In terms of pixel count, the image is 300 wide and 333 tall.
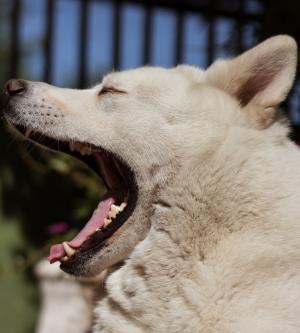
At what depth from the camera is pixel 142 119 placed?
8.80ft

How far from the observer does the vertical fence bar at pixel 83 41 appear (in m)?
5.21

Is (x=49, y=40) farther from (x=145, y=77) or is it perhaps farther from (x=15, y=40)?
(x=145, y=77)

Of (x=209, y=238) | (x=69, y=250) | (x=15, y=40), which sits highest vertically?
(x=209, y=238)

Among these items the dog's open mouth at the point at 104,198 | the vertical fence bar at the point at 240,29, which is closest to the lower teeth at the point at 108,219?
the dog's open mouth at the point at 104,198

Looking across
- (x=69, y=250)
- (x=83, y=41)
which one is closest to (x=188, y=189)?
(x=69, y=250)

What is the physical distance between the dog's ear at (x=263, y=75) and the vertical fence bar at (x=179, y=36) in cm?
276

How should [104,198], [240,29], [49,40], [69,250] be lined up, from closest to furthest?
[69,250]
[104,198]
[49,40]
[240,29]

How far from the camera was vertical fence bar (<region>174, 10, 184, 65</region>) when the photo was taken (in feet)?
17.7

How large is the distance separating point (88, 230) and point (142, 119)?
0.46 meters

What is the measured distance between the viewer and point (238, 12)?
548 cm

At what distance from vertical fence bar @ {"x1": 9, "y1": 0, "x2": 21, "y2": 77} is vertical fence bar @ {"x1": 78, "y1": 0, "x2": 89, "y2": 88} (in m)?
0.45

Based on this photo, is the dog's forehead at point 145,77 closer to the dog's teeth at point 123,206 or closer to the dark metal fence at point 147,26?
the dog's teeth at point 123,206

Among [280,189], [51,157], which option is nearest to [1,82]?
[51,157]

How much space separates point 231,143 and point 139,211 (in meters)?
0.41
